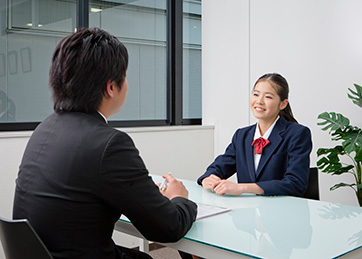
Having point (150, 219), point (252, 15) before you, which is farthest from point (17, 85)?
point (150, 219)

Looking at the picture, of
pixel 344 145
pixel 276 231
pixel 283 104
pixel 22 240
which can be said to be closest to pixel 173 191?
pixel 276 231

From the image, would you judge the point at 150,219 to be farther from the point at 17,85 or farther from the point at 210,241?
the point at 17,85

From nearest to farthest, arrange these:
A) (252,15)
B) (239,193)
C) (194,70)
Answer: (239,193)
(252,15)
(194,70)

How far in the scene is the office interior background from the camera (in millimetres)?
3305

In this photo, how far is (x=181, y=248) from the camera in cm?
143

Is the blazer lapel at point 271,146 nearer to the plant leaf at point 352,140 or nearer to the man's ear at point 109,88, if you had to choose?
the plant leaf at point 352,140

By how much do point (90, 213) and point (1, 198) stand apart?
2009 mm

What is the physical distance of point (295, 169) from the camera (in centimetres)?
219

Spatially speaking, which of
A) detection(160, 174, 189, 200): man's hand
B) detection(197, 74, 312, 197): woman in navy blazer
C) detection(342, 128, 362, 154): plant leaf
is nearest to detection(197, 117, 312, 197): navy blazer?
detection(197, 74, 312, 197): woman in navy blazer

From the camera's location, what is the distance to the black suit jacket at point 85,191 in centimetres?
118

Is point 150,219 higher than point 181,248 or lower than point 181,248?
higher

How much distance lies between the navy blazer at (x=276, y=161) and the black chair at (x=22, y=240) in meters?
1.16

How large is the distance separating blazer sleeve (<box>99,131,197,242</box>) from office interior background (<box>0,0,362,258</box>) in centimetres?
A: 201

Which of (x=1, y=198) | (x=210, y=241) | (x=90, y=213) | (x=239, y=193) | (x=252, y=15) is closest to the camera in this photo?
(x=90, y=213)
